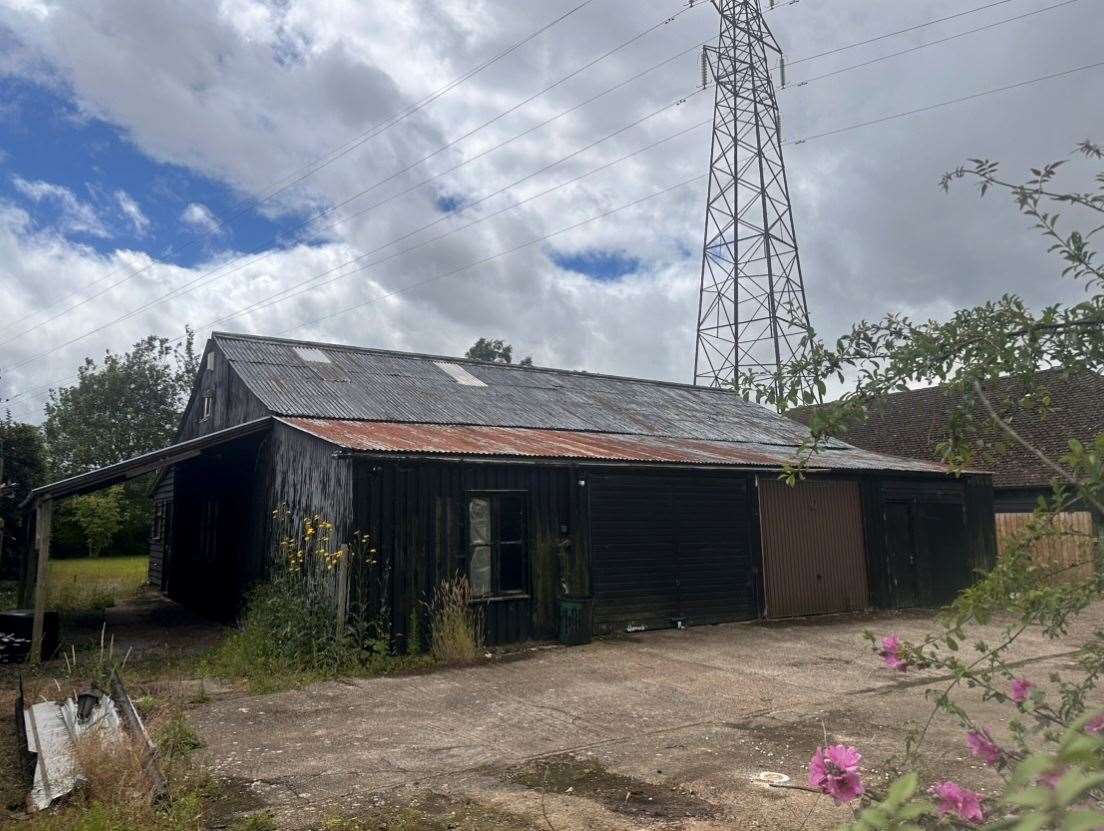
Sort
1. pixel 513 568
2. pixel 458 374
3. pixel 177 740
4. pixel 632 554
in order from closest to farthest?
pixel 177 740
pixel 513 568
pixel 632 554
pixel 458 374

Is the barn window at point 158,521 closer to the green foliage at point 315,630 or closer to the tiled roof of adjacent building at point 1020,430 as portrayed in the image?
the green foliage at point 315,630

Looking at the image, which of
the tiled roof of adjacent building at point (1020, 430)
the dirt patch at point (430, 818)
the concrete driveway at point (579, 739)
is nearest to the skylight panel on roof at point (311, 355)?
the concrete driveway at point (579, 739)

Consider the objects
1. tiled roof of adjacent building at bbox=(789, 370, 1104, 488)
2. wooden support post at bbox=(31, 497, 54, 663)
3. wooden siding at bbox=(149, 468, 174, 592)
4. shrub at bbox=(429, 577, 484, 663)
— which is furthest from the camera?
tiled roof of adjacent building at bbox=(789, 370, 1104, 488)

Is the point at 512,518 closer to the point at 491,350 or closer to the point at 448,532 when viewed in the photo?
the point at 448,532

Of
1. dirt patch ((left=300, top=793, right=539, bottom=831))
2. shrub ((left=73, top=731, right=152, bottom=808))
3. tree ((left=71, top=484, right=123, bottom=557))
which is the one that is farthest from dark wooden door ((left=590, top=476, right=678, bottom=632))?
tree ((left=71, top=484, right=123, bottom=557))

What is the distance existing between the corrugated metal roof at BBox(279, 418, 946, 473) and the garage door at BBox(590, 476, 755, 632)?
1.71ft

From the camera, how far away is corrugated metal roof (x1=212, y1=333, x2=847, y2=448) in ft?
46.5

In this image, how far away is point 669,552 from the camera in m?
12.7

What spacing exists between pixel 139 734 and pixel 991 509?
16934mm

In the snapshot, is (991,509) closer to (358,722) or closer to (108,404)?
(358,722)

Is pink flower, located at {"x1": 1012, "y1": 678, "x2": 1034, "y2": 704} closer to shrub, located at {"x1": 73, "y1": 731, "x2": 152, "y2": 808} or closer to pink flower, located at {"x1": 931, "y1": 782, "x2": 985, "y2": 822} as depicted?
pink flower, located at {"x1": 931, "y1": 782, "x2": 985, "y2": 822}

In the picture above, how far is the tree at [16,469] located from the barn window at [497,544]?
49.8ft

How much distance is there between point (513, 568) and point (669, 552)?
2759 mm

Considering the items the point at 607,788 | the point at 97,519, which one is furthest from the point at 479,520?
the point at 97,519
